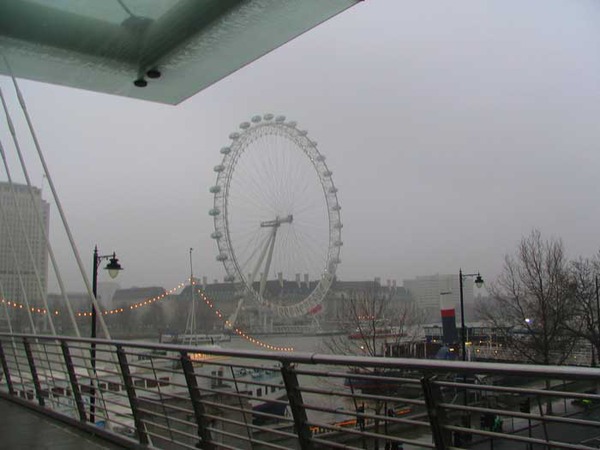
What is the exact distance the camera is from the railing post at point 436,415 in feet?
9.33

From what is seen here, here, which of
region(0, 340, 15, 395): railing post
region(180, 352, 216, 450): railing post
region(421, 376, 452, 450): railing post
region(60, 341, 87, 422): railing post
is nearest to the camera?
region(421, 376, 452, 450): railing post

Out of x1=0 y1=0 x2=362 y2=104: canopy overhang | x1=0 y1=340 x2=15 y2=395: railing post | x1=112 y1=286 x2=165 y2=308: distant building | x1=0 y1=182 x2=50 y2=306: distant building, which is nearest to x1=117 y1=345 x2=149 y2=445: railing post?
x1=0 y1=0 x2=362 y2=104: canopy overhang

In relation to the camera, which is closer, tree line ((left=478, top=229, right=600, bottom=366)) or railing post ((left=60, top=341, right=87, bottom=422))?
railing post ((left=60, top=341, right=87, bottom=422))

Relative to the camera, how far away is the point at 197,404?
14.5ft

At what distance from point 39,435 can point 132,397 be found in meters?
1.35

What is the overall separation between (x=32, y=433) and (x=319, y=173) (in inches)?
1433

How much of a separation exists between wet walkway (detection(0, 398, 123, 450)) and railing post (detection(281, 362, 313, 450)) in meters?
2.37

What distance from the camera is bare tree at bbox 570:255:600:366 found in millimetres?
26469

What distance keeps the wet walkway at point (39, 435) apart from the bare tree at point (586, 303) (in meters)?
24.8

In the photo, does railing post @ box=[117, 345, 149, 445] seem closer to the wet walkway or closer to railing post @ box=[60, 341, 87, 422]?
the wet walkway

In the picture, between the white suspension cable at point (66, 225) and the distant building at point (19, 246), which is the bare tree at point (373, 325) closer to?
the distant building at point (19, 246)

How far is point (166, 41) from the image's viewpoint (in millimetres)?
6520

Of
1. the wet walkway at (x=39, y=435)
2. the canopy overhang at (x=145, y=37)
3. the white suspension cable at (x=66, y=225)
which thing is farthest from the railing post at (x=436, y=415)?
the white suspension cable at (x=66, y=225)

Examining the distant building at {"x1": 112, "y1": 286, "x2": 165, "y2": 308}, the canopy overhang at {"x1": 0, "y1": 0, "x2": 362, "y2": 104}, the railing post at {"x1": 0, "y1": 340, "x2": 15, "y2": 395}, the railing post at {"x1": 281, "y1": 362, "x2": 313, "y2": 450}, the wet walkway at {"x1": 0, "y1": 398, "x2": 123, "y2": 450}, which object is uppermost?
the canopy overhang at {"x1": 0, "y1": 0, "x2": 362, "y2": 104}
